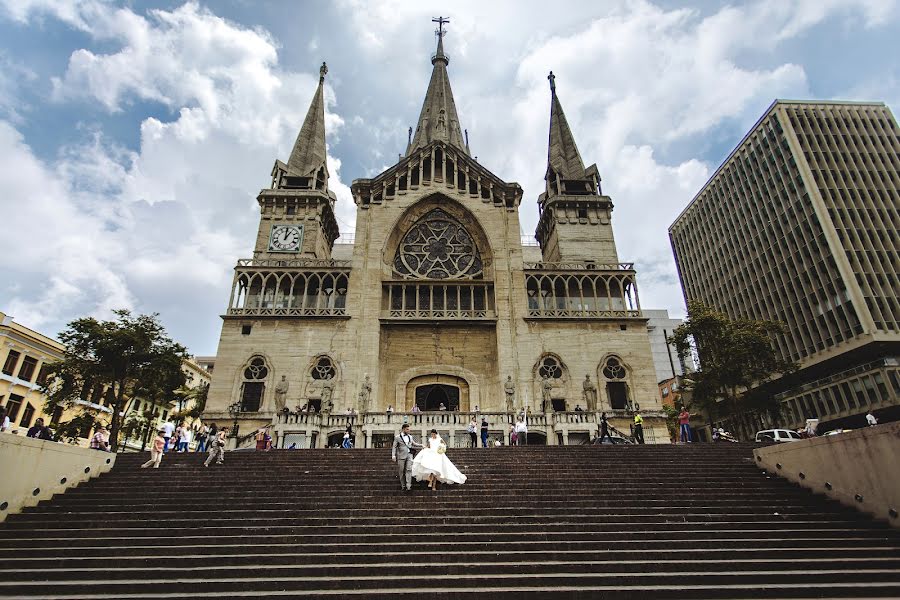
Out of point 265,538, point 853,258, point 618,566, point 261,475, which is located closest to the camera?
point 618,566

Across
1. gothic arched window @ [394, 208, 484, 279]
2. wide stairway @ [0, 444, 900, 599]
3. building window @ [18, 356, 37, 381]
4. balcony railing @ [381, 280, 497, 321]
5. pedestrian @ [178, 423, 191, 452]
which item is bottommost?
wide stairway @ [0, 444, 900, 599]

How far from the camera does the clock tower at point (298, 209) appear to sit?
36.5 m

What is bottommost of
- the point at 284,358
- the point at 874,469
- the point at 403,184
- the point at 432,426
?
the point at 874,469

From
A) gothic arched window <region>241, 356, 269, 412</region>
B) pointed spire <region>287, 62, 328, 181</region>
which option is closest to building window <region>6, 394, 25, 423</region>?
gothic arched window <region>241, 356, 269, 412</region>

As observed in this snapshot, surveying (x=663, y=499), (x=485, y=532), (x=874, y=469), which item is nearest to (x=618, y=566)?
(x=485, y=532)

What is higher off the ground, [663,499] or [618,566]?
[663,499]

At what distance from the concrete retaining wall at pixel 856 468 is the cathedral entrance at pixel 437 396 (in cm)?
2061

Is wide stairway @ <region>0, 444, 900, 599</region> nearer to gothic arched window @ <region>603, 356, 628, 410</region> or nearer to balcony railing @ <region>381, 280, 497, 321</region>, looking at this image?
gothic arched window @ <region>603, 356, 628, 410</region>

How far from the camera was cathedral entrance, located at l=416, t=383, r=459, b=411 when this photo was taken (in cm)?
3160

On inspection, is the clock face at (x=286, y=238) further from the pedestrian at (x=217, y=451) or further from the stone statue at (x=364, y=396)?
the pedestrian at (x=217, y=451)

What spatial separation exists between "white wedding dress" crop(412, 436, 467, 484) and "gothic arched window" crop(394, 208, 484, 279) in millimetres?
22675

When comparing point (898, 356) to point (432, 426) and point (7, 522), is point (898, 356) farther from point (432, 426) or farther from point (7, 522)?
point (7, 522)

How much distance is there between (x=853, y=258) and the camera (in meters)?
40.8

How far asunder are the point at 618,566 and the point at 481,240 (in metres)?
29.2
